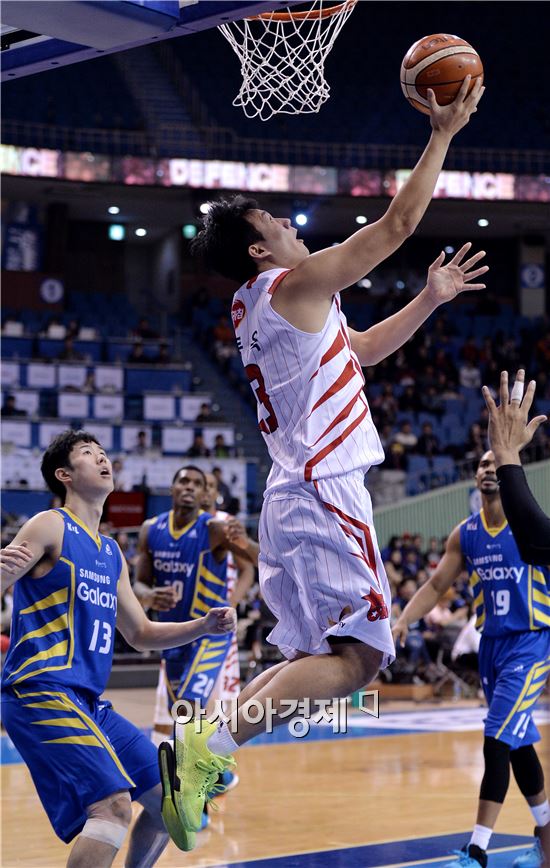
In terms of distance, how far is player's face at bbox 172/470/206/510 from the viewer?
7.53 m

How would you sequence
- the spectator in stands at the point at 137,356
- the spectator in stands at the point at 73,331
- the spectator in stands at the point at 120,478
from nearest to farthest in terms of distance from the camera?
the spectator in stands at the point at 120,478
the spectator in stands at the point at 137,356
the spectator in stands at the point at 73,331

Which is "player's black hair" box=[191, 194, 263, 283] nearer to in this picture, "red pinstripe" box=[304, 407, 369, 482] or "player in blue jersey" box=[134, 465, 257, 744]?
"red pinstripe" box=[304, 407, 369, 482]

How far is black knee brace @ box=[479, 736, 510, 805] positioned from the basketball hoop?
3121 millimetres

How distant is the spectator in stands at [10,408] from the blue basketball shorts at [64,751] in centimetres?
1468

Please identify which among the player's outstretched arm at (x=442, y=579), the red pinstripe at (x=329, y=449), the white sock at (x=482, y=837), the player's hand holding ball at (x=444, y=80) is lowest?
the white sock at (x=482, y=837)

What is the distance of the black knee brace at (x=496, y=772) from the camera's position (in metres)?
5.69

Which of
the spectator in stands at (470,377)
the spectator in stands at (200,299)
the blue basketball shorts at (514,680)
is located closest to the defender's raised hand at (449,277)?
the blue basketball shorts at (514,680)

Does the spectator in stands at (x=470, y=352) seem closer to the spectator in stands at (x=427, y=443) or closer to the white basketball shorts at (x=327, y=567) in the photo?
the spectator in stands at (x=427, y=443)

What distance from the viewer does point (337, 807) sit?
25.3 ft

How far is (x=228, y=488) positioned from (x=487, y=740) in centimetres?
1178

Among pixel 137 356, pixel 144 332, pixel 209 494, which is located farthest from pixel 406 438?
pixel 209 494

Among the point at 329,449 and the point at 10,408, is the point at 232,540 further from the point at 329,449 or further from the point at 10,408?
the point at 10,408

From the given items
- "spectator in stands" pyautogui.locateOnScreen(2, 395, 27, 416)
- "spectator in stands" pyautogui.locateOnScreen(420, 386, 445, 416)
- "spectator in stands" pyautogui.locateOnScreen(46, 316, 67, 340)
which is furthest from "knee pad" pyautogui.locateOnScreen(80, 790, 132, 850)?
"spectator in stands" pyautogui.locateOnScreen(420, 386, 445, 416)

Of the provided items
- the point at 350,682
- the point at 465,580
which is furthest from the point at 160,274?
the point at 350,682
